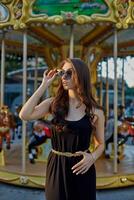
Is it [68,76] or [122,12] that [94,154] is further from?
[122,12]

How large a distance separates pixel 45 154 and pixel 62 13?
9.99 ft

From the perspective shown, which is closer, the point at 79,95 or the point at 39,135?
the point at 79,95

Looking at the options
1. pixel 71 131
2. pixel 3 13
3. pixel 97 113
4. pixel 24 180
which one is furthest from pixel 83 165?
pixel 3 13

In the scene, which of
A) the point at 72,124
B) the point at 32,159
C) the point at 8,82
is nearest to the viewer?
the point at 72,124

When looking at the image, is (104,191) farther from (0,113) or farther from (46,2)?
(46,2)

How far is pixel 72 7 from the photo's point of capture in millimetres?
5848

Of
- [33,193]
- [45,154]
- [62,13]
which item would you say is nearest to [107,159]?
[45,154]

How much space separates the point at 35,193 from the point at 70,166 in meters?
3.80

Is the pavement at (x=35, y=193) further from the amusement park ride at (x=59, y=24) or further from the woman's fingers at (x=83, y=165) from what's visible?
the woman's fingers at (x=83, y=165)

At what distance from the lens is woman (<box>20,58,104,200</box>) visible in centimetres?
221

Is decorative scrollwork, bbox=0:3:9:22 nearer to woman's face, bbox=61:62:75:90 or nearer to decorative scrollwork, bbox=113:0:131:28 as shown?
decorative scrollwork, bbox=113:0:131:28

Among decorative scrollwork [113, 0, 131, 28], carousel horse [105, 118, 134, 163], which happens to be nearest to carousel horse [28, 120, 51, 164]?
carousel horse [105, 118, 134, 163]

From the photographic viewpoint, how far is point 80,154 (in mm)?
2217

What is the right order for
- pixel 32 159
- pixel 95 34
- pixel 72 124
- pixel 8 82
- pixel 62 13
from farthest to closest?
pixel 8 82 → pixel 95 34 → pixel 32 159 → pixel 62 13 → pixel 72 124
